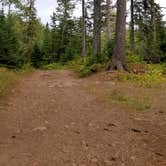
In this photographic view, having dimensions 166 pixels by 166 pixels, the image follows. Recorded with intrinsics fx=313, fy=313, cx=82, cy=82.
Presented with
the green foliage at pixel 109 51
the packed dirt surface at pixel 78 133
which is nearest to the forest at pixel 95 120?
the packed dirt surface at pixel 78 133

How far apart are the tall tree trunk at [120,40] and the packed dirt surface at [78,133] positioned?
523 centimetres

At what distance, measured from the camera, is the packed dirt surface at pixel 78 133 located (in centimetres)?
451

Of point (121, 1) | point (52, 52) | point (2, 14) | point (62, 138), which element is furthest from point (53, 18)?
point (62, 138)

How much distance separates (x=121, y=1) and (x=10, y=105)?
26.7ft

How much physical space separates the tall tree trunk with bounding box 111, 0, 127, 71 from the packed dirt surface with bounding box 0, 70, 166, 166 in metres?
5.23

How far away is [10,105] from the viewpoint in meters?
7.90

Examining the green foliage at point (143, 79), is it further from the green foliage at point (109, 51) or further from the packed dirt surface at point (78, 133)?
the green foliage at point (109, 51)

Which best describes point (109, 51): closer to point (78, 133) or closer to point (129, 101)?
point (129, 101)

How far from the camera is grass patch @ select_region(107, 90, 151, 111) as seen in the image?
785 cm

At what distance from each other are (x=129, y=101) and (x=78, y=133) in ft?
10.3

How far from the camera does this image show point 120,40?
14.1m

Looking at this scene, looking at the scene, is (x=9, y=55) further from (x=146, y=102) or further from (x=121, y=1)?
(x=146, y=102)

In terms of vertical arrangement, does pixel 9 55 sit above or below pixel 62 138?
above

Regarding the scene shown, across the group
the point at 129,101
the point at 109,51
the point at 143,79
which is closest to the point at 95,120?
the point at 129,101
